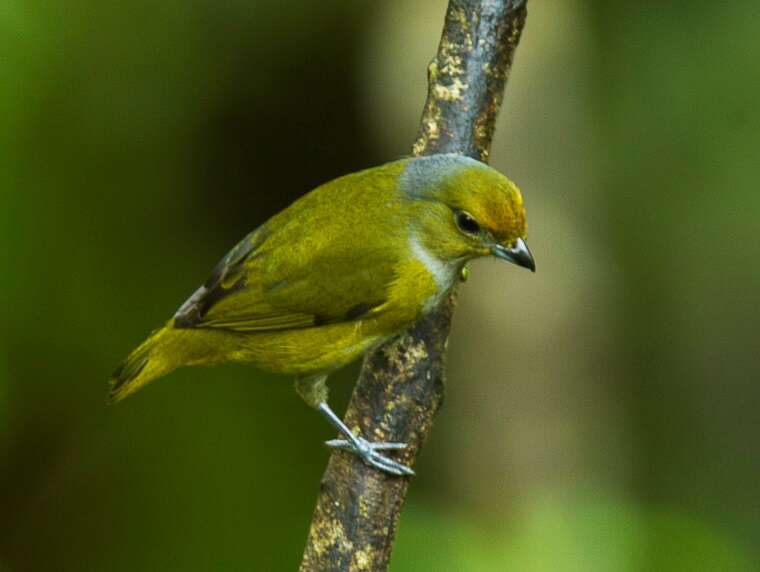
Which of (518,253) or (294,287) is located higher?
(518,253)

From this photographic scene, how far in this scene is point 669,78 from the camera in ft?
16.5

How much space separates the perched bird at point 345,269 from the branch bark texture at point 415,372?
9cm

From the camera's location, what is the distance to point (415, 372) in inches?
139

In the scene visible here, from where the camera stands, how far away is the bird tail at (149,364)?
372 centimetres

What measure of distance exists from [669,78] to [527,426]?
1.51 meters

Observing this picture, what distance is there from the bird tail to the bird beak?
0.97 meters

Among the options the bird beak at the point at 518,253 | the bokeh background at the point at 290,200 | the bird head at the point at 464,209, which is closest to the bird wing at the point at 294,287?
the bird head at the point at 464,209

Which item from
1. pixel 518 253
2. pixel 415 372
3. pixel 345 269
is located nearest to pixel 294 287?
pixel 345 269

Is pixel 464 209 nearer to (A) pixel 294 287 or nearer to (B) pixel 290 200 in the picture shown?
(A) pixel 294 287

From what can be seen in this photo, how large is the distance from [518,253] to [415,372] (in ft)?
1.44

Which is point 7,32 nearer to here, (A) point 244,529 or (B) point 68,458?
(B) point 68,458

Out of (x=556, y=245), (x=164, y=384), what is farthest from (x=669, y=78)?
(x=164, y=384)

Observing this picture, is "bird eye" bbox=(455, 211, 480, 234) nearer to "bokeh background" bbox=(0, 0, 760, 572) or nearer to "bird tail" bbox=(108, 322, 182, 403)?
"bird tail" bbox=(108, 322, 182, 403)

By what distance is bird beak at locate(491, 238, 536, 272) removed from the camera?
3.54m
